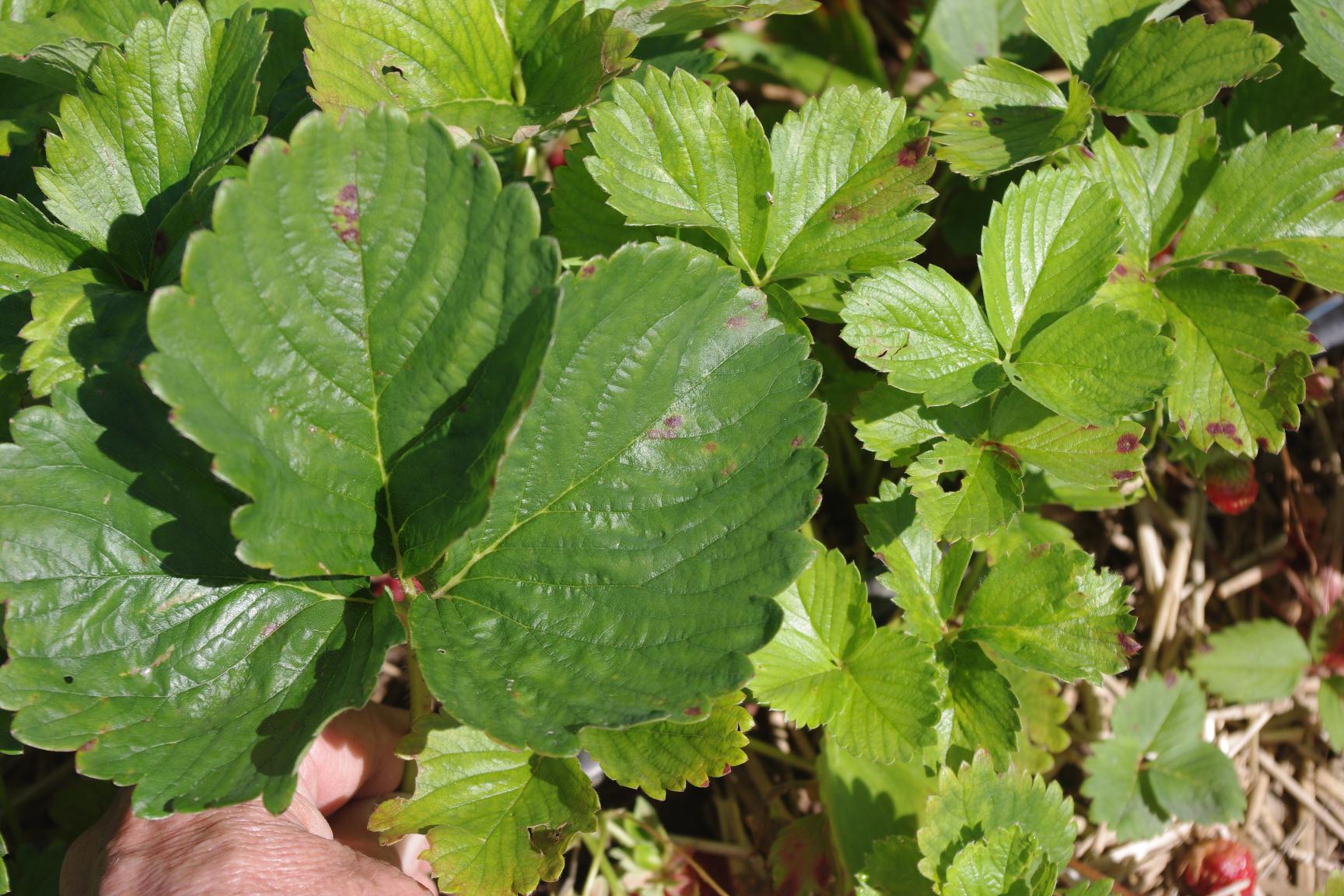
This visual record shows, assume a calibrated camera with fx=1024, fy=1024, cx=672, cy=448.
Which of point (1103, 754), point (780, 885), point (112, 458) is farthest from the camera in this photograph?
point (1103, 754)

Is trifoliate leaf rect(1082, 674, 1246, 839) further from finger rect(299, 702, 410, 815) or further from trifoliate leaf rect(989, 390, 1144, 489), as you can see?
finger rect(299, 702, 410, 815)

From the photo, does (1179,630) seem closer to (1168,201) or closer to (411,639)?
(1168,201)

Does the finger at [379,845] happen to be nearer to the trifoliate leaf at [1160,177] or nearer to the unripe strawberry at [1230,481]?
the trifoliate leaf at [1160,177]

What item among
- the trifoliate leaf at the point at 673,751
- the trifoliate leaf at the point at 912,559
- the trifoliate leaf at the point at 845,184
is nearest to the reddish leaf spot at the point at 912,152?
the trifoliate leaf at the point at 845,184

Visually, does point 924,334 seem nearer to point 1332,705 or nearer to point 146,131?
point 146,131

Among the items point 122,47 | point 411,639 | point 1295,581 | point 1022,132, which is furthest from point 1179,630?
point 122,47

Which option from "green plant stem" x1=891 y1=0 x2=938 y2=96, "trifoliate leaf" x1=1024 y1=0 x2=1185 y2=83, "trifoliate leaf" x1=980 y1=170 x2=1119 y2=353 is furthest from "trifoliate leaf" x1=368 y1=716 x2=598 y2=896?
"green plant stem" x1=891 y1=0 x2=938 y2=96
